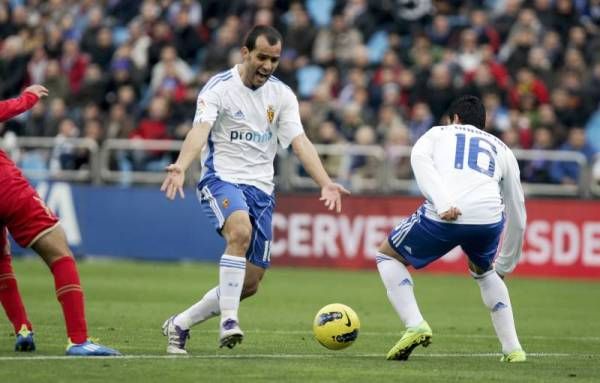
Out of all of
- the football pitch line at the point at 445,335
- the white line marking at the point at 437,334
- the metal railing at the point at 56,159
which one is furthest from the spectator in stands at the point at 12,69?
the football pitch line at the point at 445,335

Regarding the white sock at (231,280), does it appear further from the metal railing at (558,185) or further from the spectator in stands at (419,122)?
the spectator in stands at (419,122)

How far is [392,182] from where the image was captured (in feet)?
79.2

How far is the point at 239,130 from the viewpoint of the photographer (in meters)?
11.6

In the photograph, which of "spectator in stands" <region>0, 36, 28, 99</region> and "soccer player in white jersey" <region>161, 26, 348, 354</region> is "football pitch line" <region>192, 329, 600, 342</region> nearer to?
"soccer player in white jersey" <region>161, 26, 348, 354</region>

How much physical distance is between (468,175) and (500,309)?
112cm

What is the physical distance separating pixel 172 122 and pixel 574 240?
772 centimetres

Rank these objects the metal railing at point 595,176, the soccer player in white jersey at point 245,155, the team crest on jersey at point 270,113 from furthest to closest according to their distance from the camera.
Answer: the metal railing at point 595,176
the team crest on jersey at point 270,113
the soccer player in white jersey at point 245,155

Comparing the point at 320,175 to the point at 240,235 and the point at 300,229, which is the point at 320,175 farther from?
the point at 300,229

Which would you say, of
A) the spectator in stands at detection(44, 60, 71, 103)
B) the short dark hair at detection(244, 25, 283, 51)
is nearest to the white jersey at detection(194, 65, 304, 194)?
the short dark hair at detection(244, 25, 283, 51)

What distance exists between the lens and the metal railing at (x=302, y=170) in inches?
926

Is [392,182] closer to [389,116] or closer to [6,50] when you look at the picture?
[389,116]

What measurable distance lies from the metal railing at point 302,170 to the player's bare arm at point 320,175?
12.3 metres

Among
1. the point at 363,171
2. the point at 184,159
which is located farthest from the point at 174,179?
the point at 363,171

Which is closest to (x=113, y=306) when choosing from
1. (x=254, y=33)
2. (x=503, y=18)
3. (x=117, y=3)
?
(x=254, y=33)
